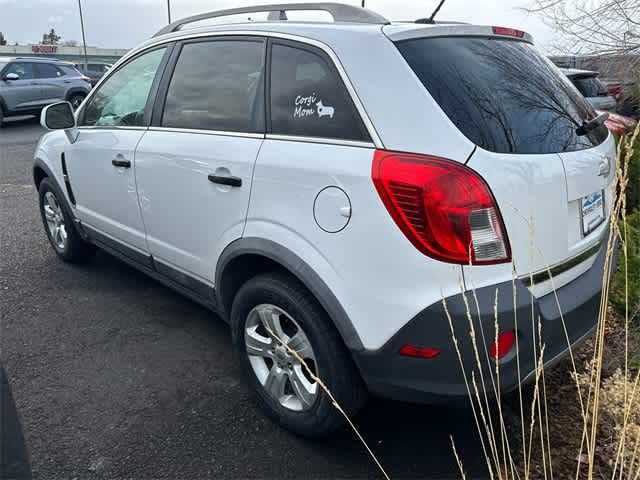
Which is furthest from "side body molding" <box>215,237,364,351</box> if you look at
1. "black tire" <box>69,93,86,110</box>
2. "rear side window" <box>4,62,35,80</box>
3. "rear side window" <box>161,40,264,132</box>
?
"black tire" <box>69,93,86,110</box>

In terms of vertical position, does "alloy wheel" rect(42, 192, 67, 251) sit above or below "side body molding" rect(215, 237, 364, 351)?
below

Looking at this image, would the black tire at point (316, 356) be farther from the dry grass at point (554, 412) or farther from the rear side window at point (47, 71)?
the rear side window at point (47, 71)

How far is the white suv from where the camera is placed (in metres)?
1.94

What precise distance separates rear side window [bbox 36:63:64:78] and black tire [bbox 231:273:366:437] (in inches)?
563

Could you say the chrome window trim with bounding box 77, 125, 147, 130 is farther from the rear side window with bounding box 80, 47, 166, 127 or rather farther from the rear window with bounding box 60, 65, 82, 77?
the rear window with bounding box 60, 65, 82, 77

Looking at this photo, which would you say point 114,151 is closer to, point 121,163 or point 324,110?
point 121,163

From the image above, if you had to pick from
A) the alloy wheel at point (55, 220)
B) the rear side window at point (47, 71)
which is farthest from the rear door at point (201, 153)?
the rear side window at point (47, 71)

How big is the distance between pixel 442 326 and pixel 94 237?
302 cm

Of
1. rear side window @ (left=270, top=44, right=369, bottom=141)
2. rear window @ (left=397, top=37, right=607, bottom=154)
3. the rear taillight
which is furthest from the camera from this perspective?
rear side window @ (left=270, top=44, right=369, bottom=141)

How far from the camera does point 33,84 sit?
46.1 feet

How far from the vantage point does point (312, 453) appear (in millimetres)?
2482

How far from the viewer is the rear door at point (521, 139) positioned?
198 centimetres

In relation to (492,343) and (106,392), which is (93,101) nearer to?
(106,392)

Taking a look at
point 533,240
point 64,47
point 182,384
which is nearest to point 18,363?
point 182,384
